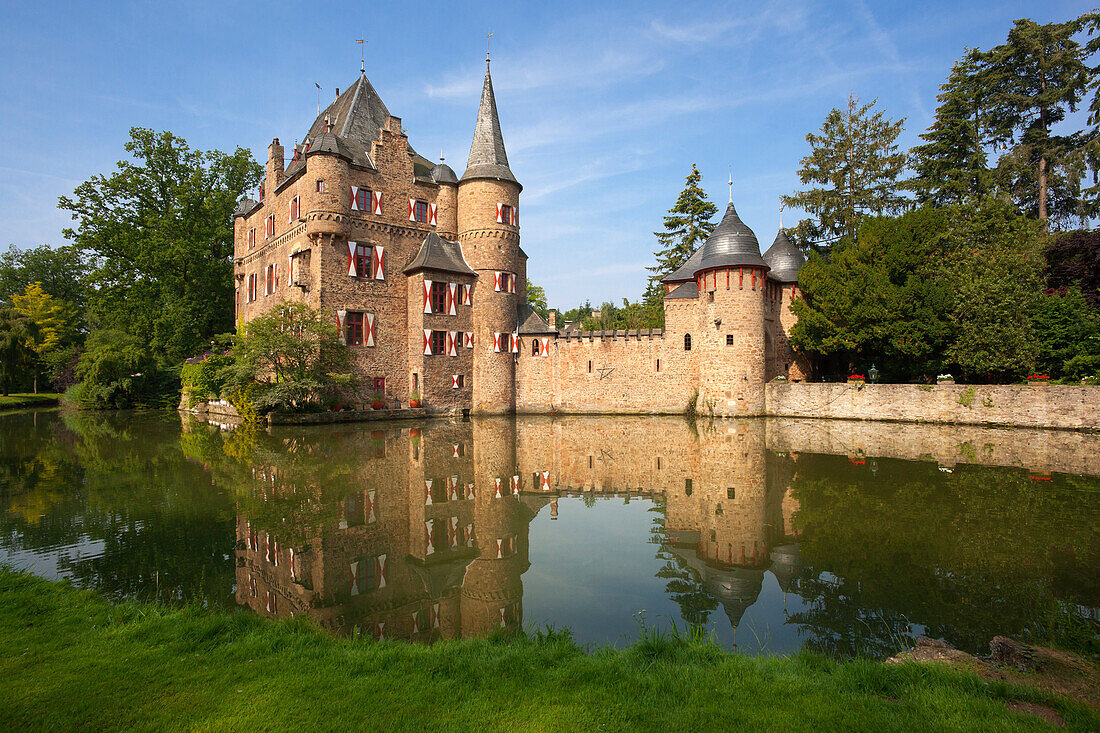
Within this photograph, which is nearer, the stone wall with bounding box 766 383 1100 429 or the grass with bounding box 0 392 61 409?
the stone wall with bounding box 766 383 1100 429

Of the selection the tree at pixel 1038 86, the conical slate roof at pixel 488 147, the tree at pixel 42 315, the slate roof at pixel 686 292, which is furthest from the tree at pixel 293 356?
the tree at pixel 1038 86

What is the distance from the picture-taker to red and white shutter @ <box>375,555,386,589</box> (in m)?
5.46

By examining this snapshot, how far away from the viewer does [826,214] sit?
2875 centimetres

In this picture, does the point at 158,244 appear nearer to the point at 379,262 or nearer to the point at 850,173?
the point at 379,262

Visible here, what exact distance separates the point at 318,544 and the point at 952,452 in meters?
13.4

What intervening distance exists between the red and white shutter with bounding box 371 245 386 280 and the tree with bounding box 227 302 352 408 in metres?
2.89

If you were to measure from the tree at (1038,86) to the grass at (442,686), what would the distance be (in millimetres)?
27627

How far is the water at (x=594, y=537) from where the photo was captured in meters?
4.79

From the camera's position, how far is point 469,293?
78.9 ft

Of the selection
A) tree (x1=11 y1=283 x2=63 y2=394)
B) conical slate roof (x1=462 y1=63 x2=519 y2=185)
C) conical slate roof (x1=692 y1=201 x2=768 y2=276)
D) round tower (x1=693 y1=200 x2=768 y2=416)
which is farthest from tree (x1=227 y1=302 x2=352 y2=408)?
tree (x1=11 y1=283 x2=63 y2=394)

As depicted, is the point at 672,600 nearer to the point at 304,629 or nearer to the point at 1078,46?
the point at 304,629

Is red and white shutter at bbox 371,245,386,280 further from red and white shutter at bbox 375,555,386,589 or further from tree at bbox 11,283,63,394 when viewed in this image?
tree at bbox 11,283,63,394

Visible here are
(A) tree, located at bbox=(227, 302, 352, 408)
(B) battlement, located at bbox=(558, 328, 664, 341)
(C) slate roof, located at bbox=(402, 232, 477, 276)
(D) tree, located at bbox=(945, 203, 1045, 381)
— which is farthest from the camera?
(B) battlement, located at bbox=(558, 328, 664, 341)

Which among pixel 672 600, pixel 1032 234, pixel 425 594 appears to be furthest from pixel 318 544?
pixel 1032 234
